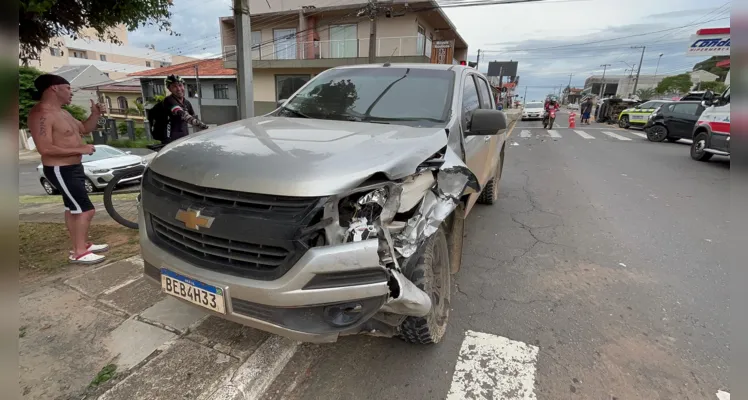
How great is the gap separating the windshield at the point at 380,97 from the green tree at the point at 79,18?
5.54 feet

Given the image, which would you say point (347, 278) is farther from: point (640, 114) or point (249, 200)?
point (640, 114)

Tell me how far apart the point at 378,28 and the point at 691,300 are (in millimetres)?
22857

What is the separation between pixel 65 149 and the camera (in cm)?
321

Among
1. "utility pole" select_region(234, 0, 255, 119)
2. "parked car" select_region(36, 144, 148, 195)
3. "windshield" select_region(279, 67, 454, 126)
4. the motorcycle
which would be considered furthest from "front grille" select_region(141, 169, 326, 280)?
the motorcycle

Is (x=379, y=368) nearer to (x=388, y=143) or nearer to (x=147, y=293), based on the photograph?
(x=388, y=143)

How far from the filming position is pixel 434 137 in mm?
2443

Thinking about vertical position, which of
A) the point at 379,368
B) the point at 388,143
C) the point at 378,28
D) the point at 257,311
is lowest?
the point at 379,368

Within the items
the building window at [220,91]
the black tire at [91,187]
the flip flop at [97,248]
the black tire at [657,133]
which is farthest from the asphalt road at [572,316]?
the building window at [220,91]

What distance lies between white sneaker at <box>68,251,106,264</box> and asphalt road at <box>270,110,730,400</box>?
7.80 ft

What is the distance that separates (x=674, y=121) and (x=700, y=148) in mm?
4702

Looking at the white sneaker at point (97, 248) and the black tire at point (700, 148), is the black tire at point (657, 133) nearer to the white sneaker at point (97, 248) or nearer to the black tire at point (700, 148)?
the black tire at point (700, 148)

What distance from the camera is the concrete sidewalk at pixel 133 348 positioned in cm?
207

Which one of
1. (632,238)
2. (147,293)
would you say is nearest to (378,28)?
(632,238)

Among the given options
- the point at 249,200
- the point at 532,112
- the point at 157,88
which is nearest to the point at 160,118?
the point at 249,200
